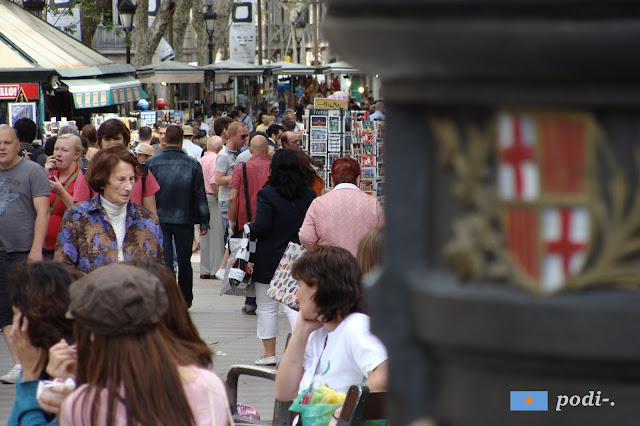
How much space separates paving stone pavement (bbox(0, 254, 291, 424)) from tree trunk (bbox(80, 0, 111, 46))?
2238 cm

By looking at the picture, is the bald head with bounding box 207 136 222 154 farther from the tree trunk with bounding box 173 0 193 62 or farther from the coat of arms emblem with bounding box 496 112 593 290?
the tree trunk with bounding box 173 0 193 62

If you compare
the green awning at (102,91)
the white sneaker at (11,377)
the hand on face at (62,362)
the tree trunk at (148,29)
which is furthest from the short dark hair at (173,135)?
the tree trunk at (148,29)

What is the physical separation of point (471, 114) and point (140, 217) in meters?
6.07

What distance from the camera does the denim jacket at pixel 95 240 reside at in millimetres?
6664

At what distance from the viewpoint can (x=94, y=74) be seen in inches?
956

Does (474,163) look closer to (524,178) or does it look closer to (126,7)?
(524,178)

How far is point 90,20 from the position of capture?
3553cm

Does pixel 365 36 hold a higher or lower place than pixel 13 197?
higher

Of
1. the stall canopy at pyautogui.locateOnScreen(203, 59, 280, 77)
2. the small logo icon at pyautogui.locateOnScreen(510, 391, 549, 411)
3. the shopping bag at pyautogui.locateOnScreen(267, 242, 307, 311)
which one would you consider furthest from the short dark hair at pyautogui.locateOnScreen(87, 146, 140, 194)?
the stall canopy at pyautogui.locateOnScreen(203, 59, 280, 77)

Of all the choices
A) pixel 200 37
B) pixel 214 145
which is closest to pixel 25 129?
pixel 214 145

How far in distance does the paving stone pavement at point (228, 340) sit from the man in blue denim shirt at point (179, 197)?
0.65m

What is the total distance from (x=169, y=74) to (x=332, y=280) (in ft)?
82.9

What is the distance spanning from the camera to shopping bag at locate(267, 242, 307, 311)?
7898mm


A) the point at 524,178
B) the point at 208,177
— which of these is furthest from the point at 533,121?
the point at 208,177
